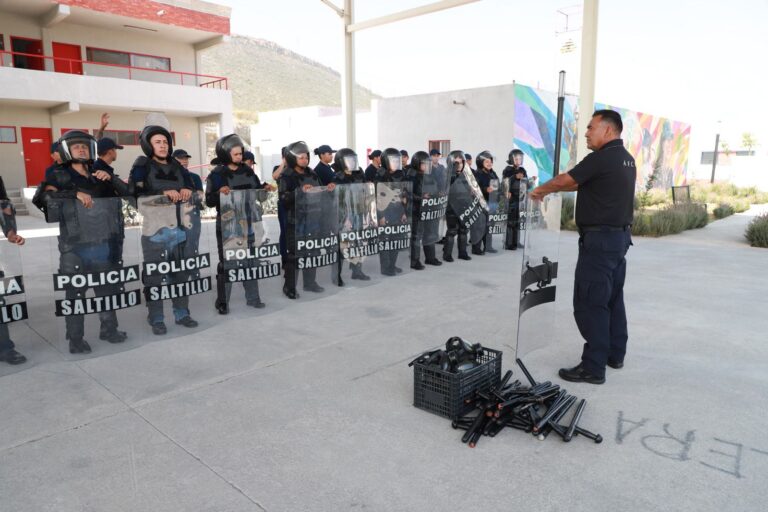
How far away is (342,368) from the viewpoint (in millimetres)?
4527

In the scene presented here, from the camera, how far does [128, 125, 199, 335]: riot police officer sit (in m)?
5.37

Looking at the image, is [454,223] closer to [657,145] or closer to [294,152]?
[294,152]

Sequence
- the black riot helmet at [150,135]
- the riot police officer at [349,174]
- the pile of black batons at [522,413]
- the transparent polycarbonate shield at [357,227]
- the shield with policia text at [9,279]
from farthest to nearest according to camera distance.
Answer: the riot police officer at [349,174]
the transparent polycarbonate shield at [357,227]
the black riot helmet at [150,135]
the shield with policia text at [9,279]
the pile of black batons at [522,413]

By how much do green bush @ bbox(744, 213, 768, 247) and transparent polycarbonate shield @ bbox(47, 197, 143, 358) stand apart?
455 inches

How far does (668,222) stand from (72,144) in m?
12.3

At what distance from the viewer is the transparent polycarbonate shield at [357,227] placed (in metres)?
7.27

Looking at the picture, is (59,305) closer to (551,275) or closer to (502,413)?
(502,413)

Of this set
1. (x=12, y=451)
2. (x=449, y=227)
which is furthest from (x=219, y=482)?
(x=449, y=227)

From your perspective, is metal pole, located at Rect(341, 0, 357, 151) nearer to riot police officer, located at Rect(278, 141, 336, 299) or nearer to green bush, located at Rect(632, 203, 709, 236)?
riot police officer, located at Rect(278, 141, 336, 299)

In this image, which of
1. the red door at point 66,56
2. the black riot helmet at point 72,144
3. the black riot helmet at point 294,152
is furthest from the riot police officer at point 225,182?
the red door at point 66,56

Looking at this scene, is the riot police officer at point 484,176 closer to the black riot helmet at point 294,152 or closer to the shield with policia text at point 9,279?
the black riot helmet at point 294,152

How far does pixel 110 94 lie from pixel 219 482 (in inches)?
773

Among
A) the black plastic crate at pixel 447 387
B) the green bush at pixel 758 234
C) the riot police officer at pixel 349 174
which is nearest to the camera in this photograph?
the black plastic crate at pixel 447 387

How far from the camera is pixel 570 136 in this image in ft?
76.7
